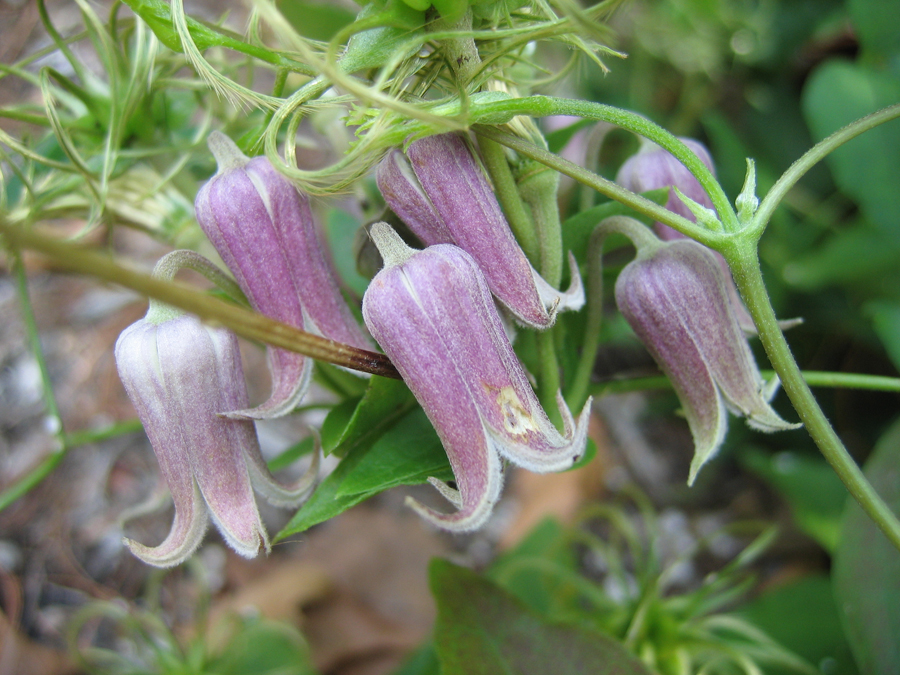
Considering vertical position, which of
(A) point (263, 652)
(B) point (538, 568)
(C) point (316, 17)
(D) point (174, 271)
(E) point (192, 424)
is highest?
(C) point (316, 17)

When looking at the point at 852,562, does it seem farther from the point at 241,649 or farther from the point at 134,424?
the point at 241,649

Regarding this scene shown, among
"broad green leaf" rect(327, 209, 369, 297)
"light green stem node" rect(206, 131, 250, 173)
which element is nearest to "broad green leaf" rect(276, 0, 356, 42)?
"broad green leaf" rect(327, 209, 369, 297)

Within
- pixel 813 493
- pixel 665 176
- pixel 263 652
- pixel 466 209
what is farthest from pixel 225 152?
pixel 813 493

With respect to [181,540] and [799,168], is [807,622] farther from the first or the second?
[181,540]

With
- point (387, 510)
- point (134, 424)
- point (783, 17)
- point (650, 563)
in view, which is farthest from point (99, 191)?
point (783, 17)

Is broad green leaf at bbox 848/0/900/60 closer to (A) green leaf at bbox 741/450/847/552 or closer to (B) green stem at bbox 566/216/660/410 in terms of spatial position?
(A) green leaf at bbox 741/450/847/552
